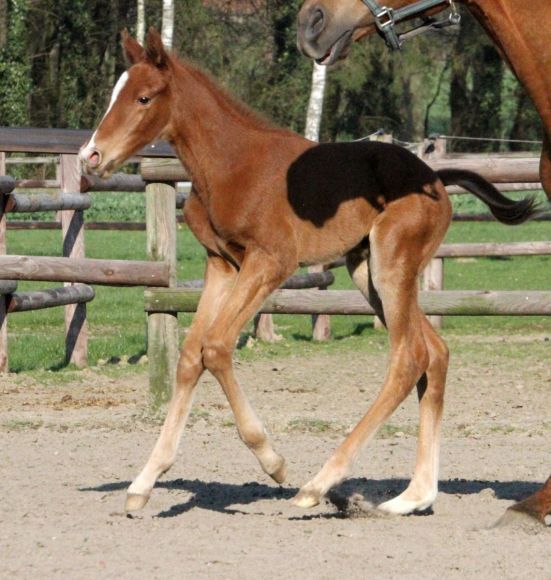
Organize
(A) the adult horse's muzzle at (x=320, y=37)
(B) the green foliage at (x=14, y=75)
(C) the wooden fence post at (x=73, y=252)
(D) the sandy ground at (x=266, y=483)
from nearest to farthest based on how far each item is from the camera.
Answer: (D) the sandy ground at (x=266, y=483)
(A) the adult horse's muzzle at (x=320, y=37)
(C) the wooden fence post at (x=73, y=252)
(B) the green foliage at (x=14, y=75)

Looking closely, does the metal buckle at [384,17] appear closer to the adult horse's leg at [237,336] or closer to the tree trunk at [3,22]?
the adult horse's leg at [237,336]

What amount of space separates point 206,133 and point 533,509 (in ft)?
6.54

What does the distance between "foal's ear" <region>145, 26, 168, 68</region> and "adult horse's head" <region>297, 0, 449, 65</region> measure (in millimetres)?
854

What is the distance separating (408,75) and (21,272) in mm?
28229

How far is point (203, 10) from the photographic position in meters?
32.0

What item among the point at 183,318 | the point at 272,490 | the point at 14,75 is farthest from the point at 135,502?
the point at 14,75

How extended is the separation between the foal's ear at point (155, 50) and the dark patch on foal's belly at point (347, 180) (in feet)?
2.24

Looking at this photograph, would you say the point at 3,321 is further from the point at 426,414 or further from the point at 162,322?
the point at 426,414

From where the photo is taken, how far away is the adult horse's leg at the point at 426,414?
15.9ft

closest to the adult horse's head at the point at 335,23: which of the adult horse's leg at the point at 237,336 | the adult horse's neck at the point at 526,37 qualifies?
the adult horse's neck at the point at 526,37

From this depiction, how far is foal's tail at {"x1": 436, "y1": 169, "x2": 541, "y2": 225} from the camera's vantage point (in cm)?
548

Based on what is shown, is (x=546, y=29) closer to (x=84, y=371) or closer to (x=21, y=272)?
(x=21, y=272)

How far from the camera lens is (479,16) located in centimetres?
442

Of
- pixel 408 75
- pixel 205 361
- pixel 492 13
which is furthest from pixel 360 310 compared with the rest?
pixel 408 75
